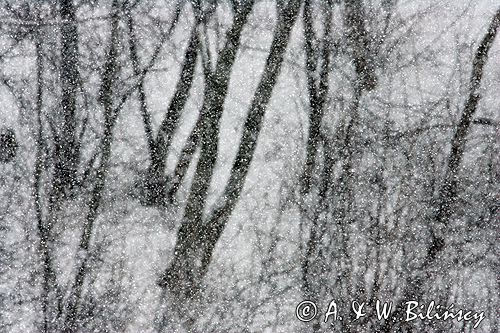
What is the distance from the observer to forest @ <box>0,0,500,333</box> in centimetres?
220

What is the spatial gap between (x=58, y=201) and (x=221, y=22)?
1.03 meters

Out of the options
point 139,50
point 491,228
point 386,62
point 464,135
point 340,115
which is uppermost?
point 139,50

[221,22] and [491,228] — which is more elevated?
[221,22]

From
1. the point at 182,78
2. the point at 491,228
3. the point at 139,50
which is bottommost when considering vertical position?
the point at 491,228

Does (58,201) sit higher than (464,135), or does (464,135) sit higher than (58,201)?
(58,201)

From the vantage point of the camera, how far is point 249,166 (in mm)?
2248

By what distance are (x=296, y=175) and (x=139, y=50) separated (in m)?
0.86

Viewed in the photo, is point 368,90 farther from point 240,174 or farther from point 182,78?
point 182,78

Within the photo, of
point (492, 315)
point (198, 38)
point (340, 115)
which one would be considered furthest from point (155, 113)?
point (492, 315)

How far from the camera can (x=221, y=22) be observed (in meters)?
2.26

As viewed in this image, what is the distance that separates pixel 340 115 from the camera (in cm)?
227

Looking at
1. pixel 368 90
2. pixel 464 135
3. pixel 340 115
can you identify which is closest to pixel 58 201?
pixel 340 115

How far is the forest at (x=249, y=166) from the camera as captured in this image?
220 centimetres

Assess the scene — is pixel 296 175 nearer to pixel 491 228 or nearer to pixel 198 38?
pixel 198 38
